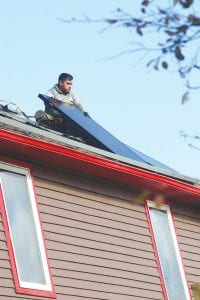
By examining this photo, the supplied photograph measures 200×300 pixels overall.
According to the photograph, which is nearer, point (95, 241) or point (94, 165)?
point (95, 241)

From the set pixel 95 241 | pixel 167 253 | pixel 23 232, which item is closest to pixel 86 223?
pixel 95 241

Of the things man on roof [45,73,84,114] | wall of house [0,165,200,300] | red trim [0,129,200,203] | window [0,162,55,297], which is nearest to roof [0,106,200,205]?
red trim [0,129,200,203]

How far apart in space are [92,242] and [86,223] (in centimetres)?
31

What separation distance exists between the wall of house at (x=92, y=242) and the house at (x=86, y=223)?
0.02 m

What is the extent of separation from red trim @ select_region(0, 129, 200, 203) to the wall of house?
19 centimetres

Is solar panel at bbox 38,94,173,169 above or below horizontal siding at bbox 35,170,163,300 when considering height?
above

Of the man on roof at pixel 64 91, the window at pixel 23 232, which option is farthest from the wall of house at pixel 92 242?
the man on roof at pixel 64 91

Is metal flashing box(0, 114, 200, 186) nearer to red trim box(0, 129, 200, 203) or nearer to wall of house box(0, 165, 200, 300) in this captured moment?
red trim box(0, 129, 200, 203)

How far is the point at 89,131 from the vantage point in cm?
1388

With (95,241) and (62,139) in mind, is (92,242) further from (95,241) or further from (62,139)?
(62,139)

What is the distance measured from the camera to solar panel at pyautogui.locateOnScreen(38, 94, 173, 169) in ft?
45.3

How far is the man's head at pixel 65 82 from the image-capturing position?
15.2m

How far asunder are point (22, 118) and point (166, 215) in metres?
3.24

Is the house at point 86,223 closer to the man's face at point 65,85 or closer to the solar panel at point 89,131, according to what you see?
the solar panel at point 89,131
